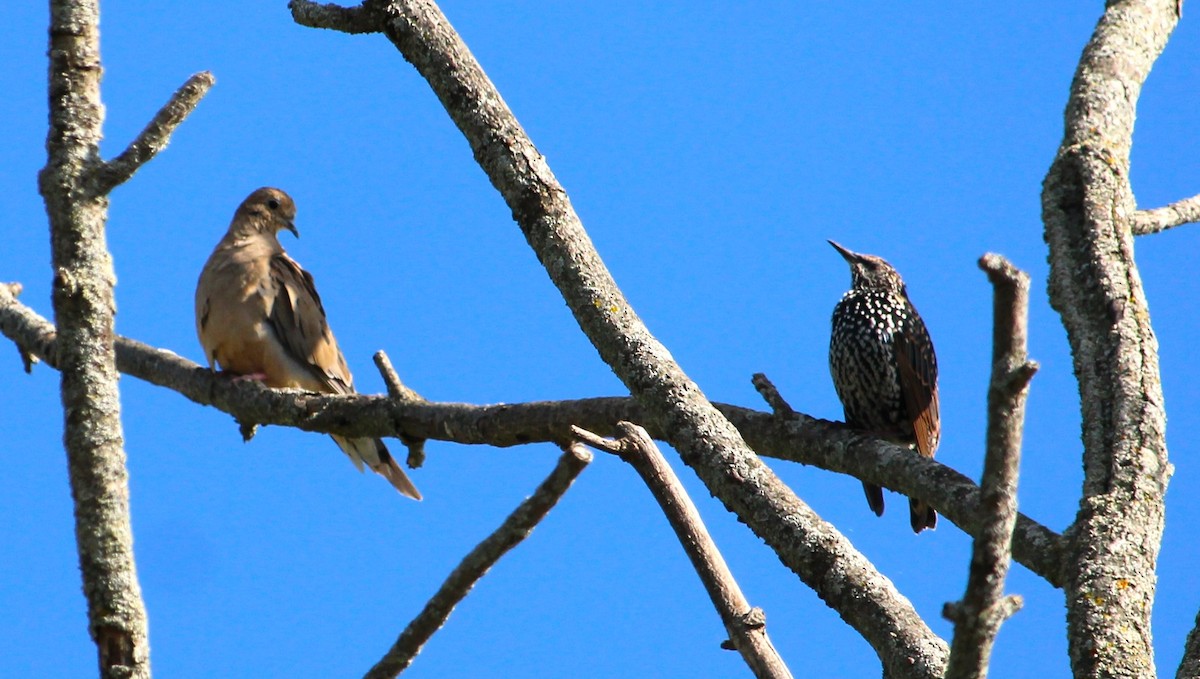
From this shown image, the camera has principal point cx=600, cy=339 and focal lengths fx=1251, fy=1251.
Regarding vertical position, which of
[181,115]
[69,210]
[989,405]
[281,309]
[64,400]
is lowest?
[989,405]

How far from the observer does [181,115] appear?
2807 millimetres

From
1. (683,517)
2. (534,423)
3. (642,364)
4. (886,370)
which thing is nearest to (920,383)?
(886,370)

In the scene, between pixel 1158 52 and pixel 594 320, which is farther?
pixel 1158 52

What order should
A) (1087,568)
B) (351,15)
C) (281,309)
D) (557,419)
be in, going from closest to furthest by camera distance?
(1087,568)
(351,15)
(557,419)
(281,309)

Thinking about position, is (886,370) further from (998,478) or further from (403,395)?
(998,478)

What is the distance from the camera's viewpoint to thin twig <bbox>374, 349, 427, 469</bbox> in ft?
14.3

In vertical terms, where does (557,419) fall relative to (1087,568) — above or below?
above

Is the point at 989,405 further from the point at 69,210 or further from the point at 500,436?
the point at 500,436

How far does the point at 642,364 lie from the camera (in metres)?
3.05

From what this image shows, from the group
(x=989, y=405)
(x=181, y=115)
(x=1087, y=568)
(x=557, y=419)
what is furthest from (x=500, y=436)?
(x=989, y=405)

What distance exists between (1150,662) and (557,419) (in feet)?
6.88

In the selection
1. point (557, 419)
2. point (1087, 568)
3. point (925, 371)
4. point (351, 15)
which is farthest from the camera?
point (925, 371)

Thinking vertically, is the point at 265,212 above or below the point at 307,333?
above

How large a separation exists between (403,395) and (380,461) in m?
1.73
